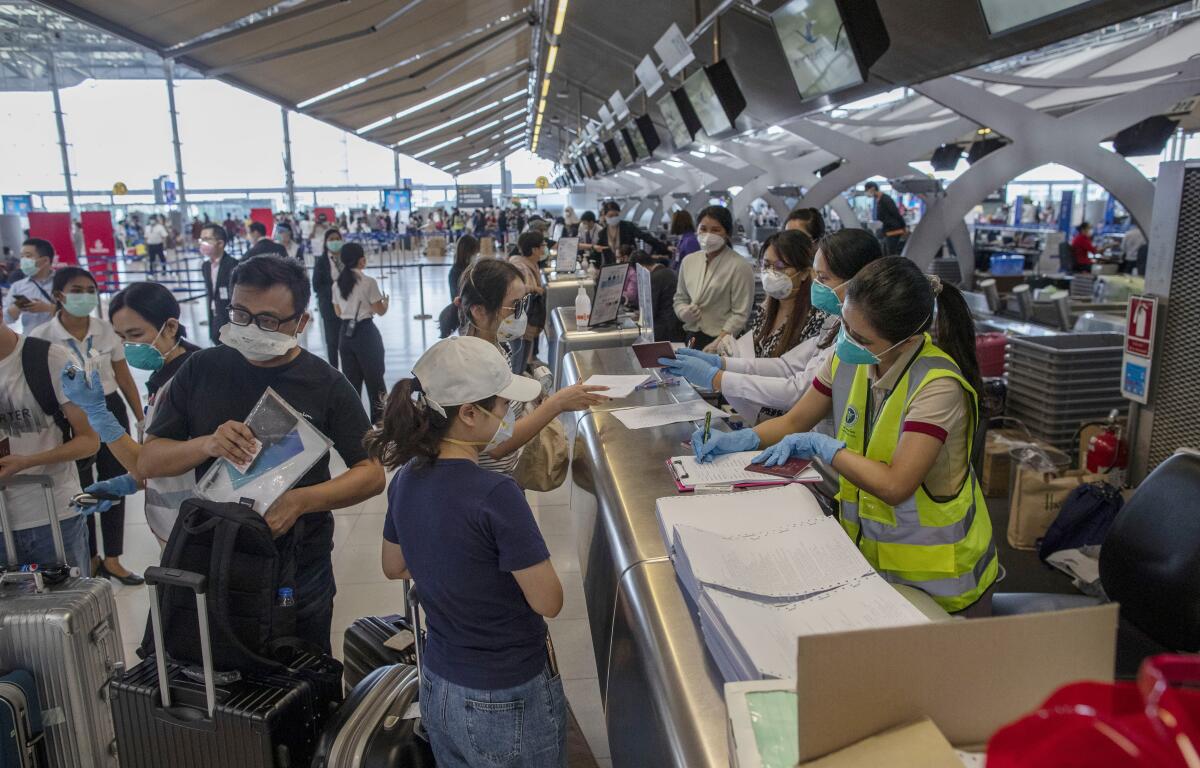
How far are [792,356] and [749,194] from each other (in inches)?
539

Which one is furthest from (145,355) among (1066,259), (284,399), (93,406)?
(1066,259)

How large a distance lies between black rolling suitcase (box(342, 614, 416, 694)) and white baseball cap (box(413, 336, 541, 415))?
1135mm

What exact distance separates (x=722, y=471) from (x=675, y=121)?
7.53 meters

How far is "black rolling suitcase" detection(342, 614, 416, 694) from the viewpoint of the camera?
266cm

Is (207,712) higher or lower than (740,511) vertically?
lower

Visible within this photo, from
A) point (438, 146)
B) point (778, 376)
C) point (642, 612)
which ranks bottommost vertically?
point (642, 612)

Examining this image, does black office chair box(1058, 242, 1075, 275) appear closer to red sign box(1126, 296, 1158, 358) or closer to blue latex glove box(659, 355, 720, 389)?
red sign box(1126, 296, 1158, 358)

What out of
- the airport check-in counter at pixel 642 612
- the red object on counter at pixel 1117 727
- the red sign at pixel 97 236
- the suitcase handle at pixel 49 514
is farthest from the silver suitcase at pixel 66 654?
the red sign at pixel 97 236

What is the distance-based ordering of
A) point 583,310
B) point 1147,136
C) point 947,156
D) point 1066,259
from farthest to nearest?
point 947,156 < point 1066,259 < point 1147,136 < point 583,310

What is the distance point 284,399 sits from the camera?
96.1 inches

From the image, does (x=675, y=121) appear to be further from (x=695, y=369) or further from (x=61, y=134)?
(x=61, y=134)

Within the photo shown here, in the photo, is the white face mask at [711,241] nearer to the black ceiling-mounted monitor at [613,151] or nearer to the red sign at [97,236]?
the red sign at [97,236]

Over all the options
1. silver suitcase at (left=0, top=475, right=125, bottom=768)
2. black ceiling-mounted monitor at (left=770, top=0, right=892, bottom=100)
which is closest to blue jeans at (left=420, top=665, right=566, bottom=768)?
silver suitcase at (left=0, top=475, right=125, bottom=768)

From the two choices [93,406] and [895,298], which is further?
[93,406]
